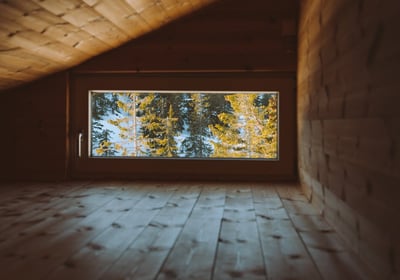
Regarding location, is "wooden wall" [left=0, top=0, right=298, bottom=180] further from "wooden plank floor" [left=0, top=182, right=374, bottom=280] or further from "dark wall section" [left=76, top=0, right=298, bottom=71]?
"wooden plank floor" [left=0, top=182, right=374, bottom=280]

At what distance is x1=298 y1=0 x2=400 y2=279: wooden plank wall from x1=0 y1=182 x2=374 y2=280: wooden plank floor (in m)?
0.15

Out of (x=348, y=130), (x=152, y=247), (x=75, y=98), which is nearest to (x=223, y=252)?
(x=152, y=247)

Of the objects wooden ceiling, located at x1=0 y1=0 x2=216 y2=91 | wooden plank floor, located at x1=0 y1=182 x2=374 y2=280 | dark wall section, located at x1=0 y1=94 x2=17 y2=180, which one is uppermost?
wooden ceiling, located at x1=0 y1=0 x2=216 y2=91

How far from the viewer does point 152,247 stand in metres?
1.63

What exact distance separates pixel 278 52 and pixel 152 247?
2248 millimetres

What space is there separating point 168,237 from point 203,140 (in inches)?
81.9

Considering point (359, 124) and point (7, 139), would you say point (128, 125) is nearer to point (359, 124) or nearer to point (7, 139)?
point (7, 139)

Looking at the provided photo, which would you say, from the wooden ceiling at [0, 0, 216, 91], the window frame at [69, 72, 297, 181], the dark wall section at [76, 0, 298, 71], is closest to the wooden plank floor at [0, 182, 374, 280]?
the window frame at [69, 72, 297, 181]

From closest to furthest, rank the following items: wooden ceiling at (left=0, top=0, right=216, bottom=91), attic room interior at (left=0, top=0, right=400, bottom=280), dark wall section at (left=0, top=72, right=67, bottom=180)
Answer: attic room interior at (left=0, top=0, right=400, bottom=280), wooden ceiling at (left=0, top=0, right=216, bottom=91), dark wall section at (left=0, top=72, right=67, bottom=180)

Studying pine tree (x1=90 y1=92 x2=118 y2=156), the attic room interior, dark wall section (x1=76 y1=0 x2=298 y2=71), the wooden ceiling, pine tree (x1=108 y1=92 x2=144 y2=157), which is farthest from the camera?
pine tree (x1=108 y1=92 x2=144 y2=157)

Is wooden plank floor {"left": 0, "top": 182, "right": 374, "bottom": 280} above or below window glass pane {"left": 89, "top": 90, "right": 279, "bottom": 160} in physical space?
below

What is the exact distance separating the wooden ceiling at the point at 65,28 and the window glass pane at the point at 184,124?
58 cm

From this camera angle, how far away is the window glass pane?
3715mm

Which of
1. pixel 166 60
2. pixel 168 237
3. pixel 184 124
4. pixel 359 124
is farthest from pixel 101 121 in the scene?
pixel 359 124
